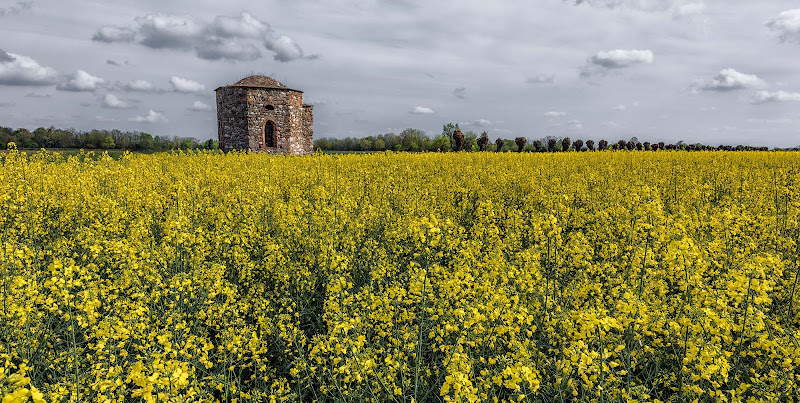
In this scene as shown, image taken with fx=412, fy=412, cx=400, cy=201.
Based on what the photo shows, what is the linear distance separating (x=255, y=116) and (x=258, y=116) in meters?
0.22

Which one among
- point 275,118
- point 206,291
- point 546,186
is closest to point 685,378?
point 206,291

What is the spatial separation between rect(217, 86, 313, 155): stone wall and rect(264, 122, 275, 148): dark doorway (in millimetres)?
344

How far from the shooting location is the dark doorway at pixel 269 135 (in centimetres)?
3133

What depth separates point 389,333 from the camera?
3.43 meters

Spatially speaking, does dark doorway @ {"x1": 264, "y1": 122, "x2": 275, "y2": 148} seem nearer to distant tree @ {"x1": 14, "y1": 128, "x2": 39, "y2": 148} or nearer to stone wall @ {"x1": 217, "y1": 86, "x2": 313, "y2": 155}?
stone wall @ {"x1": 217, "y1": 86, "x2": 313, "y2": 155}

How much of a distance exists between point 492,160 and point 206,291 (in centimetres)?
1586

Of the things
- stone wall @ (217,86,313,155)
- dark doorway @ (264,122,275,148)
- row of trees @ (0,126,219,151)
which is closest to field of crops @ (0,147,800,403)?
stone wall @ (217,86,313,155)

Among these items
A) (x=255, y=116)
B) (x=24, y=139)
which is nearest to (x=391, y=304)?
(x=255, y=116)

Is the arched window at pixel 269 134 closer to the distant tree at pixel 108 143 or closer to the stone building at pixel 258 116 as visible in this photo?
the stone building at pixel 258 116

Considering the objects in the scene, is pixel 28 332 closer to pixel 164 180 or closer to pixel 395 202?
pixel 395 202

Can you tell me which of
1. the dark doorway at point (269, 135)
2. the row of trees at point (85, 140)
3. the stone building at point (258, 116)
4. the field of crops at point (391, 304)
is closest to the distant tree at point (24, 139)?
the row of trees at point (85, 140)

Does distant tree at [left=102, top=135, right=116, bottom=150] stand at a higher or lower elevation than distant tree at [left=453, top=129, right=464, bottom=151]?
higher

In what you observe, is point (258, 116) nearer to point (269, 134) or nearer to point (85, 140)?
point (269, 134)

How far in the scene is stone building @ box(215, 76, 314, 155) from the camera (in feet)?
98.5
